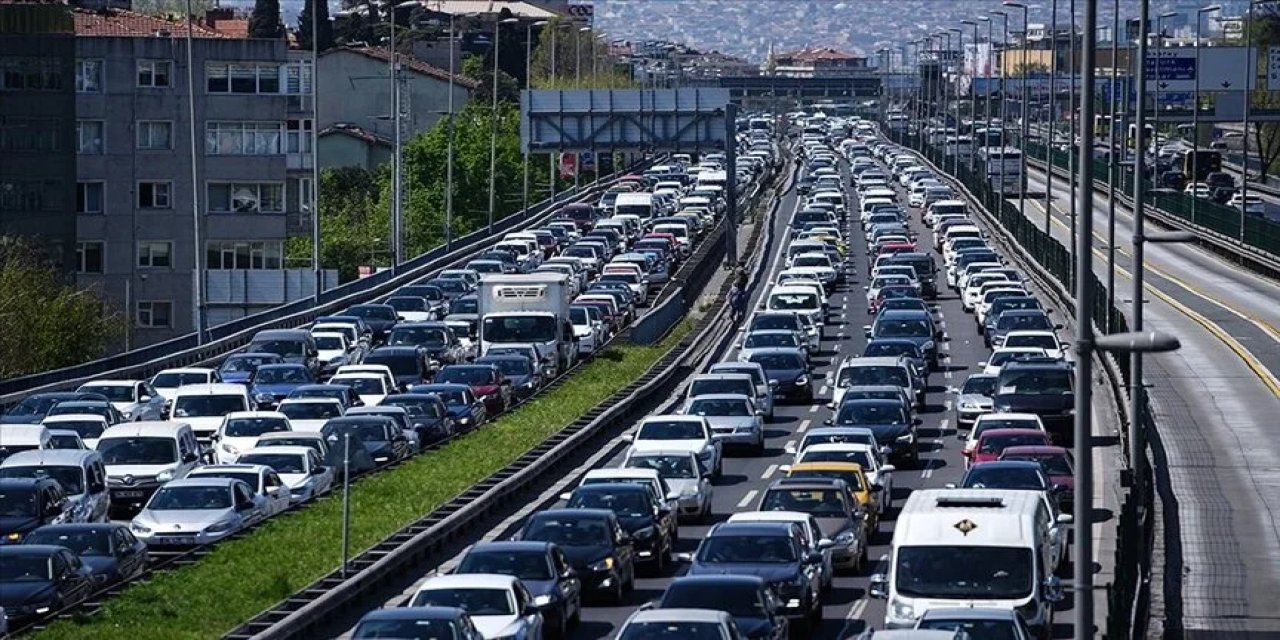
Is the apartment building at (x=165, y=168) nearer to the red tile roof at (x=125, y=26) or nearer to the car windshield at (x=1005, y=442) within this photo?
the red tile roof at (x=125, y=26)

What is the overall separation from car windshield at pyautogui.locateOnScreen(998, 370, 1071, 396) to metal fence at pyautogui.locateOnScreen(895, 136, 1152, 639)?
1.37 meters

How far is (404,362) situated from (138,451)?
56.2ft

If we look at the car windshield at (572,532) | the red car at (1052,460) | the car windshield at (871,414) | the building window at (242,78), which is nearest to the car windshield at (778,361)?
the car windshield at (871,414)

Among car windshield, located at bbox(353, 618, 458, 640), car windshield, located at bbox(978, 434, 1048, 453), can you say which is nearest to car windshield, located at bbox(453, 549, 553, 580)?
car windshield, located at bbox(353, 618, 458, 640)

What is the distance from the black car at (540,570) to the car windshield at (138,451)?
1282 cm

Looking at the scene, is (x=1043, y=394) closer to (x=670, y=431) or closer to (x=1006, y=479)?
(x=670, y=431)

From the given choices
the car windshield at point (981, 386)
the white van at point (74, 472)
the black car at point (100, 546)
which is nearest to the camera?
the black car at point (100, 546)

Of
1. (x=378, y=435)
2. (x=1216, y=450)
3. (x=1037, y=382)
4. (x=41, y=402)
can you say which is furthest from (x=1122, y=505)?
(x=41, y=402)

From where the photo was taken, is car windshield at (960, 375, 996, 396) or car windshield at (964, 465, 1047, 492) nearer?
car windshield at (964, 465, 1047, 492)

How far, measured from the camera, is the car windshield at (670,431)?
147 feet

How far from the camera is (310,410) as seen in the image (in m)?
49.3

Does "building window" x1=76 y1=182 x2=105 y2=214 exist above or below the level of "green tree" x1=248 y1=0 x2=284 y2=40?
below

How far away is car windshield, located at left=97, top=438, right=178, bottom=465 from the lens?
42438mm

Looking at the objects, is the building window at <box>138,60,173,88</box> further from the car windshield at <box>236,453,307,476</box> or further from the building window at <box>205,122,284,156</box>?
the car windshield at <box>236,453,307,476</box>
